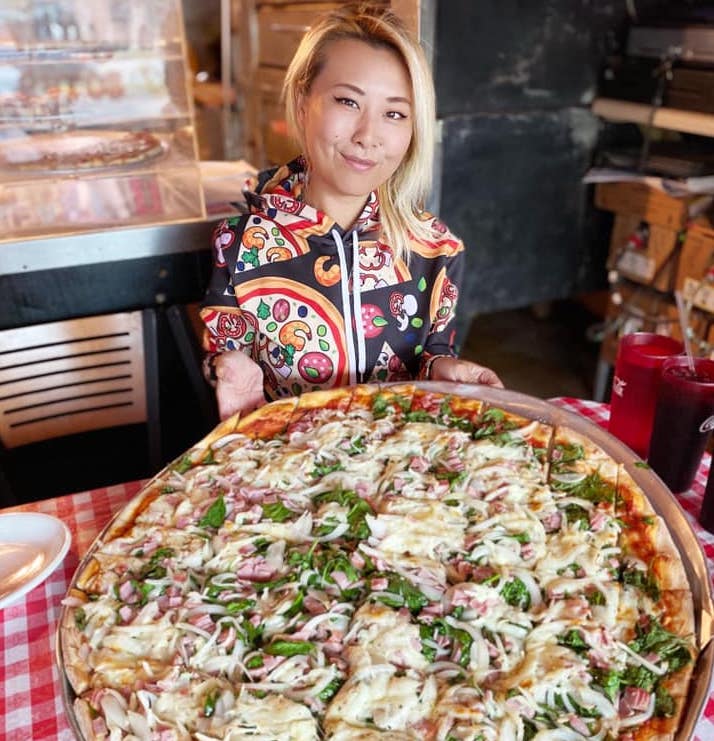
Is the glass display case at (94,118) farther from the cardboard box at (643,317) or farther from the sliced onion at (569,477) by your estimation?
the cardboard box at (643,317)

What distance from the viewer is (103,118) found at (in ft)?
9.22

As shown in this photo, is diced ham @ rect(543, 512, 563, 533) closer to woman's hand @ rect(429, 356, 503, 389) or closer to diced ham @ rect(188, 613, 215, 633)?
woman's hand @ rect(429, 356, 503, 389)

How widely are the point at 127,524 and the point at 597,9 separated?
11.1ft

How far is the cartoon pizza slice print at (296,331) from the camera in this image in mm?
1836

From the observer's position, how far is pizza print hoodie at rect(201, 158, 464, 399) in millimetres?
1835

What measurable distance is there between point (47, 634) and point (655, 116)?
3386 millimetres

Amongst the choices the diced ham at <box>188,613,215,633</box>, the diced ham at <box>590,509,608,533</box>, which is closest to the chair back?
the diced ham at <box>188,613,215,633</box>

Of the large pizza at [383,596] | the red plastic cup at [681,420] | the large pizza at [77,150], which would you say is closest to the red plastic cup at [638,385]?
the red plastic cup at [681,420]

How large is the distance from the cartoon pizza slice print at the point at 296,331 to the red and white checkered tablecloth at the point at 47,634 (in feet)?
1.65

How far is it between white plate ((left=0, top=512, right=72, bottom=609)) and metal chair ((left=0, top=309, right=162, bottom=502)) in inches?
29.7

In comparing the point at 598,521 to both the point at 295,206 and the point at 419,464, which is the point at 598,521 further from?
the point at 295,206

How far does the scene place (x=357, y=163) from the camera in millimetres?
1670

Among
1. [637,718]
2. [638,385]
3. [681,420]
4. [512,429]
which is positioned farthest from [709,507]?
[637,718]

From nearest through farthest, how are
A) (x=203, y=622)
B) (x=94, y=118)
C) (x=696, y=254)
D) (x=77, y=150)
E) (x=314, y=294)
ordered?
(x=203, y=622)
(x=314, y=294)
(x=77, y=150)
(x=94, y=118)
(x=696, y=254)
